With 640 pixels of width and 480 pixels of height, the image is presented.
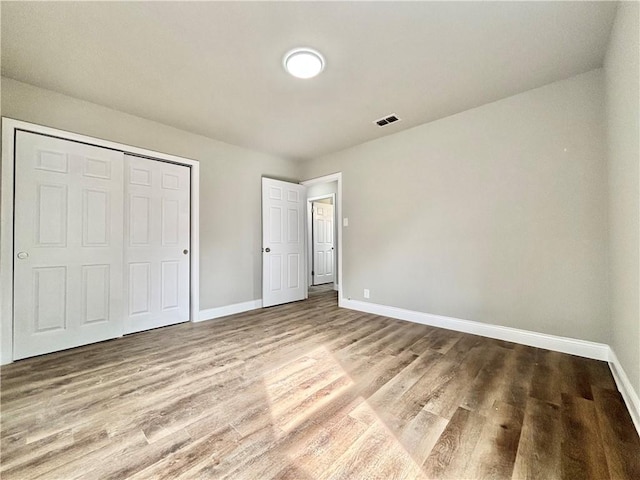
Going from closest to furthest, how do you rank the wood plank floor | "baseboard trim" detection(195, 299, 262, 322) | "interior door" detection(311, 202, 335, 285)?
the wood plank floor, "baseboard trim" detection(195, 299, 262, 322), "interior door" detection(311, 202, 335, 285)

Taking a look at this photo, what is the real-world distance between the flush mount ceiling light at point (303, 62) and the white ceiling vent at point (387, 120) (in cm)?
120

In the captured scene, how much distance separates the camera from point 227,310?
12.5ft

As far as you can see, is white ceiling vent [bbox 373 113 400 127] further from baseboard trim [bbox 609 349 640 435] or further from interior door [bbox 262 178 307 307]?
baseboard trim [bbox 609 349 640 435]

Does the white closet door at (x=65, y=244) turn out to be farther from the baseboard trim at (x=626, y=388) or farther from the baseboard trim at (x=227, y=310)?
the baseboard trim at (x=626, y=388)

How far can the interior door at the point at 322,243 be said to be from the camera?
6.49 meters

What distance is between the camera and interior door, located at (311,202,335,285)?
21.3 ft

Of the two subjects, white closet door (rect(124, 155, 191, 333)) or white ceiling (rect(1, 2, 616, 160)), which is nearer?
white ceiling (rect(1, 2, 616, 160))

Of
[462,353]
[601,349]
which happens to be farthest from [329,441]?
[601,349]

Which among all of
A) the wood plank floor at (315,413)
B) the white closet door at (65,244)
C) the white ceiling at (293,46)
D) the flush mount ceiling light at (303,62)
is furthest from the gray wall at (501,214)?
the white closet door at (65,244)

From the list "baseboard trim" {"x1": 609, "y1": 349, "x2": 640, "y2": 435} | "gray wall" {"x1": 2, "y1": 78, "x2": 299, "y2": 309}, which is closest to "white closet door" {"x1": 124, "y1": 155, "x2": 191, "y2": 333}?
"gray wall" {"x1": 2, "y1": 78, "x2": 299, "y2": 309}

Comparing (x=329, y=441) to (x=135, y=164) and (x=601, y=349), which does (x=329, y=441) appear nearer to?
(x=601, y=349)

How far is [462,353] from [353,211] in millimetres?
2402

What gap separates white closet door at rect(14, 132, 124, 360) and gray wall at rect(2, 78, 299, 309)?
0.26 m

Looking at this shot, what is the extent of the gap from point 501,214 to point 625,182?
1.04 metres
